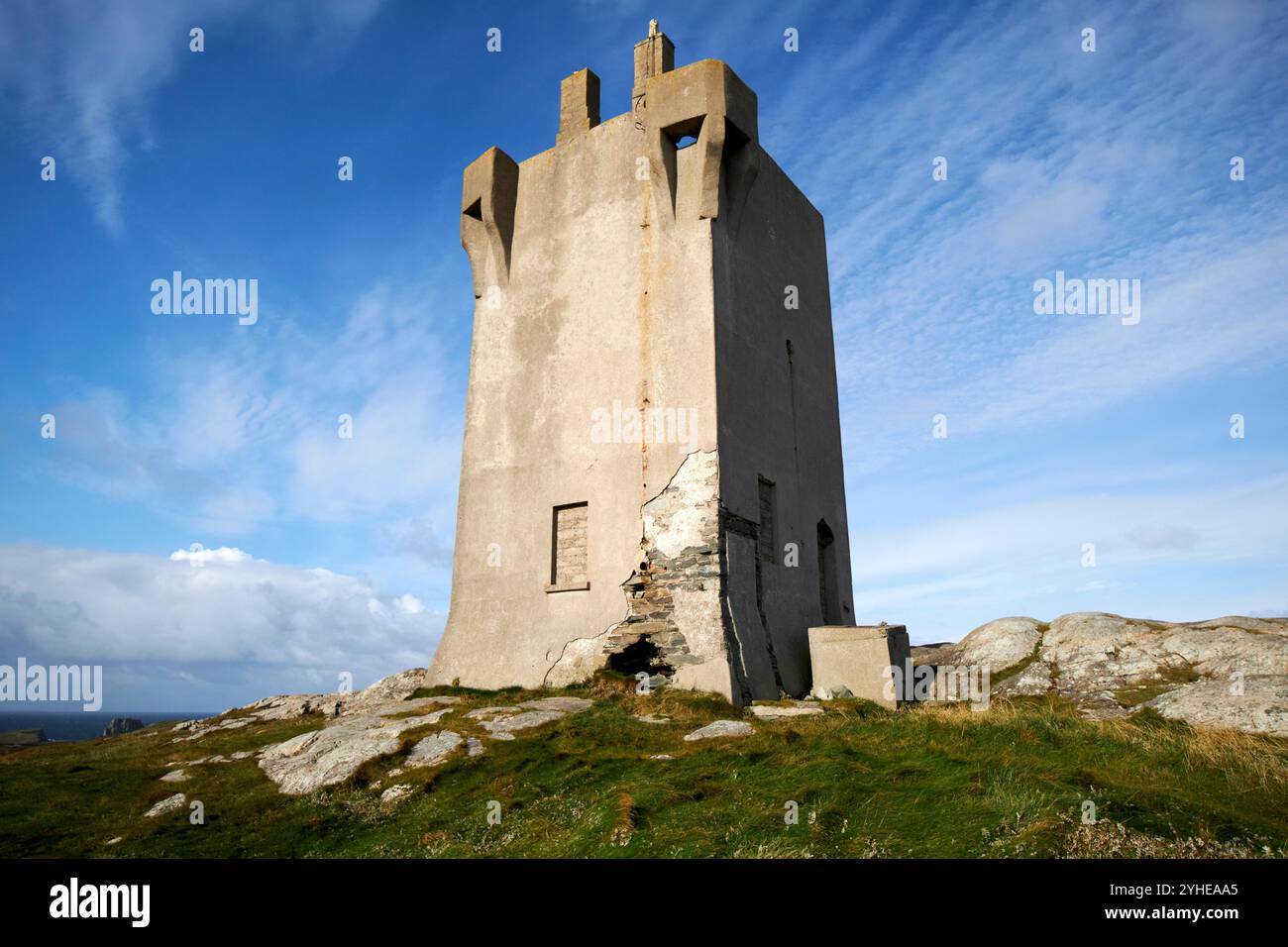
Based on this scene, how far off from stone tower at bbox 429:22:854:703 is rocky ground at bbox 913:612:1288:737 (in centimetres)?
347

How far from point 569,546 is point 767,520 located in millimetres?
3668

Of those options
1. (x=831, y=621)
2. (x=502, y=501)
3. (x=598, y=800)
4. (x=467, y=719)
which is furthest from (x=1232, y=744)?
(x=502, y=501)

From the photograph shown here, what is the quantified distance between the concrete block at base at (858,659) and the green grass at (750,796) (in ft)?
5.91

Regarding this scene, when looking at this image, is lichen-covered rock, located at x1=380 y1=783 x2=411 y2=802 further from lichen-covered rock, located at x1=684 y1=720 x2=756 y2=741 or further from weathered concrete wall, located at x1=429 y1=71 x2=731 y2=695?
weathered concrete wall, located at x1=429 y1=71 x2=731 y2=695

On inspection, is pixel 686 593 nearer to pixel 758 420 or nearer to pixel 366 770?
pixel 758 420

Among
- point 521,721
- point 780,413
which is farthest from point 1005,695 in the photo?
point 521,721

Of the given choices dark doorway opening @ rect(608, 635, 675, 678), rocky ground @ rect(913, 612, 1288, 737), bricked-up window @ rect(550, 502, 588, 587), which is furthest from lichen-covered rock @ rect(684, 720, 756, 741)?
bricked-up window @ rect(550, 502, 588, 587)

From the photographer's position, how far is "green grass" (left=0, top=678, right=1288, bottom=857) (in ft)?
19.5

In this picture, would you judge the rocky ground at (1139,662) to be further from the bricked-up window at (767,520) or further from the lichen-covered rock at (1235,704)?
the bricked-up window at (767,520)

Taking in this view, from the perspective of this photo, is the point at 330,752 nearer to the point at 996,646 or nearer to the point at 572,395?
the point at 572,395

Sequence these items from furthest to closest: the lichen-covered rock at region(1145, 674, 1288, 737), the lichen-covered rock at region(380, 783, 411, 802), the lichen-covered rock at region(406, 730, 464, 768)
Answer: the lichen-covered rock at region(406, 730, 464, 768) → the lichen-covered rock at region(1145, 674, 1288, 737) → the lichen-covered rock at region(380, 783, 411, 802)

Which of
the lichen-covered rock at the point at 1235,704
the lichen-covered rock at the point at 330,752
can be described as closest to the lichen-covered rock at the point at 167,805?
the lichen-covered rock at the point at 330,752

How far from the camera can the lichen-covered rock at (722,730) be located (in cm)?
991

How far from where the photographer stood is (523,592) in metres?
15.4
